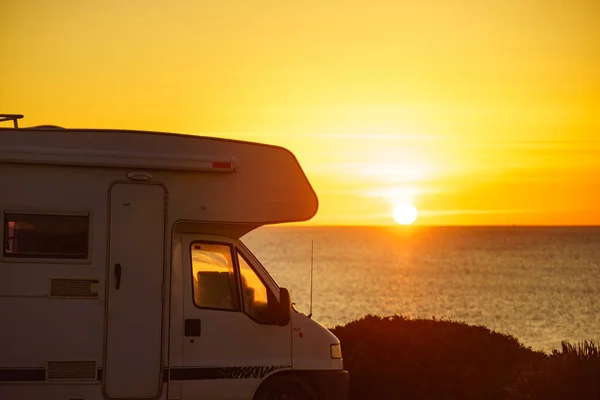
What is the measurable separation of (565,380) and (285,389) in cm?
414

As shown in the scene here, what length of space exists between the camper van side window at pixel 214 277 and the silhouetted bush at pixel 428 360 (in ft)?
16.5

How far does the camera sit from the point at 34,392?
10781mm

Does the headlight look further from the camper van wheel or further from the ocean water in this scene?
the ocean water

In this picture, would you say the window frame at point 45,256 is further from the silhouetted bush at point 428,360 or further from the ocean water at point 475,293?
the ocean water at point 475,293

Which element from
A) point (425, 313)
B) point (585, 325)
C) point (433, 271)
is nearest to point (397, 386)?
point (585, 325)

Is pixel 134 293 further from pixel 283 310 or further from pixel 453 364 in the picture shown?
pixel 453 364

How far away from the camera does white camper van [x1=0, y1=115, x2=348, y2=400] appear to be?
10.9 meters

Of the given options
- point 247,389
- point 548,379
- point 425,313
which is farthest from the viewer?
point 425,313

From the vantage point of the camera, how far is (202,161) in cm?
1140

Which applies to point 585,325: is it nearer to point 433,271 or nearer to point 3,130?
point 3,130

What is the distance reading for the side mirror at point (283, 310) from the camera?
37.8ft

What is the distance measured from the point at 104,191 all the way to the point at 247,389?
8.55 feet

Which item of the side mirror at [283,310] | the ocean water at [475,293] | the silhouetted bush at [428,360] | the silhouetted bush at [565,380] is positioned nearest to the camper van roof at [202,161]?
the side mirror at [283,310]

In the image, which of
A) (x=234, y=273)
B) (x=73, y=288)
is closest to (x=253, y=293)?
(x=234, y=273)
